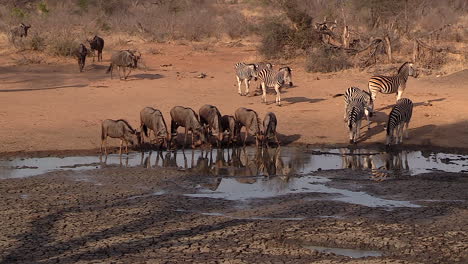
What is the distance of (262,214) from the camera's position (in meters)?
10.2

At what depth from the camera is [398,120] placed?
15.9m

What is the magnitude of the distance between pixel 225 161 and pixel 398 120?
391 cm

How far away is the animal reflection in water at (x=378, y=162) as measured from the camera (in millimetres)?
13344

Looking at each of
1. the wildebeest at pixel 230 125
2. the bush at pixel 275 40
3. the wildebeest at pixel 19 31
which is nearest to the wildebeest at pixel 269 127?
the wildebeest at pixel 230 125

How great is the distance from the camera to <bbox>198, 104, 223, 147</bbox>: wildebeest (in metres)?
15.9

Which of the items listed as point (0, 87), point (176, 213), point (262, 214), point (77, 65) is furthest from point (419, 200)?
point (77, 65)

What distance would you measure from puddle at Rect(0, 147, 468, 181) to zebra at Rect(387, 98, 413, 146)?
68cm

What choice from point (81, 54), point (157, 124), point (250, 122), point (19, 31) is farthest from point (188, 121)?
point (19, 31)

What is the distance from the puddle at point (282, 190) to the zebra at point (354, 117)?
3.50 m

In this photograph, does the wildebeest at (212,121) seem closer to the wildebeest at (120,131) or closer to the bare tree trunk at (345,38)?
the wildebeest at (120,131)

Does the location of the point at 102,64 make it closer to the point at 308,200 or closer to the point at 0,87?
the point at 0,87

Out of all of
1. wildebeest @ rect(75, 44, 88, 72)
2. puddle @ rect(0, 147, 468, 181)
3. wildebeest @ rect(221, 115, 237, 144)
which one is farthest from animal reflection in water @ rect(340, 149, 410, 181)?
wildebeest @ rect(75, 44, 88, 72)

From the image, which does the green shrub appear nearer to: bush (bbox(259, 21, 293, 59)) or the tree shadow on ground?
bush (bbox(259, 21, 293, 59))

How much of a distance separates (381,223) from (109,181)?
4709mm
